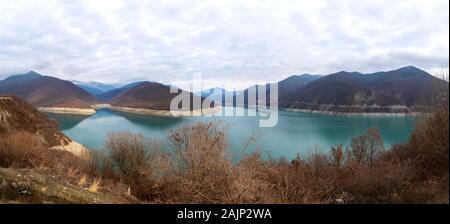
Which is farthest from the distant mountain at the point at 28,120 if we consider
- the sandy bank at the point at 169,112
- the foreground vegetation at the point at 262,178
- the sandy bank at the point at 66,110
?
the sandy bank at the point at 66,110

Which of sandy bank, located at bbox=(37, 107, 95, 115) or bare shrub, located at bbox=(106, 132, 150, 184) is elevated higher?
sandy bank, located at bbox=(37, 107, 95, 115)

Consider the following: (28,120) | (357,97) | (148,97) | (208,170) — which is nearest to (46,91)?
(148,97)

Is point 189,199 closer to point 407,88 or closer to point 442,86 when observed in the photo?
point 442,86

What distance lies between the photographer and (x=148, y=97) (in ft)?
355

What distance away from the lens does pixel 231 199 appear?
18.6 feet

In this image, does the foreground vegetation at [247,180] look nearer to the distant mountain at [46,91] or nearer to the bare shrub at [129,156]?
the bare shrub at [129,156]

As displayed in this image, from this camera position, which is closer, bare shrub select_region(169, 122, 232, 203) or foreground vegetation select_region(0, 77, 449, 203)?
foreground vegetation select_region(0, 77, 449, 203)

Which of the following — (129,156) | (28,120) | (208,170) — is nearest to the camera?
(208,170)

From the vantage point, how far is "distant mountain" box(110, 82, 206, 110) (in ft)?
309

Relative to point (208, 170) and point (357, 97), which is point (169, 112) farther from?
point (208, 170)

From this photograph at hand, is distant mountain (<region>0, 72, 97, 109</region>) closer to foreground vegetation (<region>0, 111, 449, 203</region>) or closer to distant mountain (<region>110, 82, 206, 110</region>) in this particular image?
distant mountain (<region>110, 82, 206, 110</region>)

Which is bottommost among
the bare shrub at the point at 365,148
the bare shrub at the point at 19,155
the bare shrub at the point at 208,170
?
the bare shrub at the point at 365,148

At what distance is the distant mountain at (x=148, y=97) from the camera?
9419 cm

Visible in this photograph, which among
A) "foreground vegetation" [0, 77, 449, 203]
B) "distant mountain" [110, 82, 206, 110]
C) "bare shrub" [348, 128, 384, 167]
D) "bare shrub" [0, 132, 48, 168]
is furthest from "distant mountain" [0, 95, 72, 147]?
"distant mountain" [110, 82, 206, 110]
